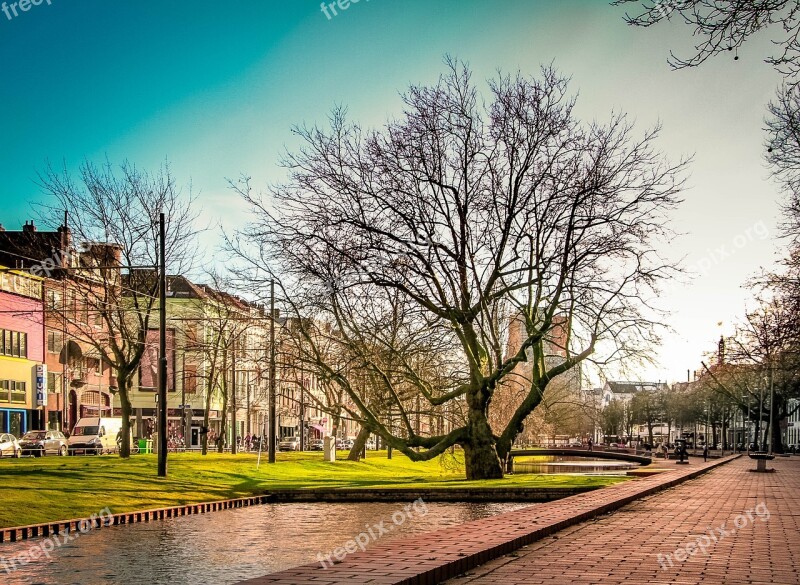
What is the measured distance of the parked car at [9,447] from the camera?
178 ft

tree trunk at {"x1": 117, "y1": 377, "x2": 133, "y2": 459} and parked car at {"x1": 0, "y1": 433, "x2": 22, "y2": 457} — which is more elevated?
tree trunk at {"x1": 117, "y1": 377, "x2": 133, "y2": 459}

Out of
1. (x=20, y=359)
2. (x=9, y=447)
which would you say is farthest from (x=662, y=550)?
(x=20, y=359)

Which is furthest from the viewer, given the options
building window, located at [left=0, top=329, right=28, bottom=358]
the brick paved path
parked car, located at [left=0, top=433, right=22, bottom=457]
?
building window, located at [left=0, top=329, right=28, bottom=358]

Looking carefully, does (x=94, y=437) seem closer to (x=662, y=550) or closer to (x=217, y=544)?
(x=217, y=544)

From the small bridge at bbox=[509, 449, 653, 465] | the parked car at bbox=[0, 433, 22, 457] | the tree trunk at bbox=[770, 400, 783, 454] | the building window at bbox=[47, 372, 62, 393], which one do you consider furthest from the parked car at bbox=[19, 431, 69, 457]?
the tree trunk at bbox=[770, 400, 783, 454]

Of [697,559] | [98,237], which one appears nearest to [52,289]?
[98,237]

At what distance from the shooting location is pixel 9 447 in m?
54.8

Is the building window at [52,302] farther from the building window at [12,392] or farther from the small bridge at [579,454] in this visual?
the small bridge at [579,454]

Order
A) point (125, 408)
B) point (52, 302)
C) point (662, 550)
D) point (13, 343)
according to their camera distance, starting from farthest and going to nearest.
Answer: point (13, 343)
point (52, 302)
point (125, 408)
point (662, 550)

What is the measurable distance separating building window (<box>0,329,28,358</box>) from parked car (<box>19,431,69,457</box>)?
9850 millimetres

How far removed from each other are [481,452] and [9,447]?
28.4 metres

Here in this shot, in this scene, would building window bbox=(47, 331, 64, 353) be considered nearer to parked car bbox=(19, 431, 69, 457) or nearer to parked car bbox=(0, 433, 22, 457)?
parked car bbox=(19, 431, 69, 457)

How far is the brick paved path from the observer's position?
11219 mm

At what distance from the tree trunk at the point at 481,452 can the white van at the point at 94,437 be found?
31.4 m
